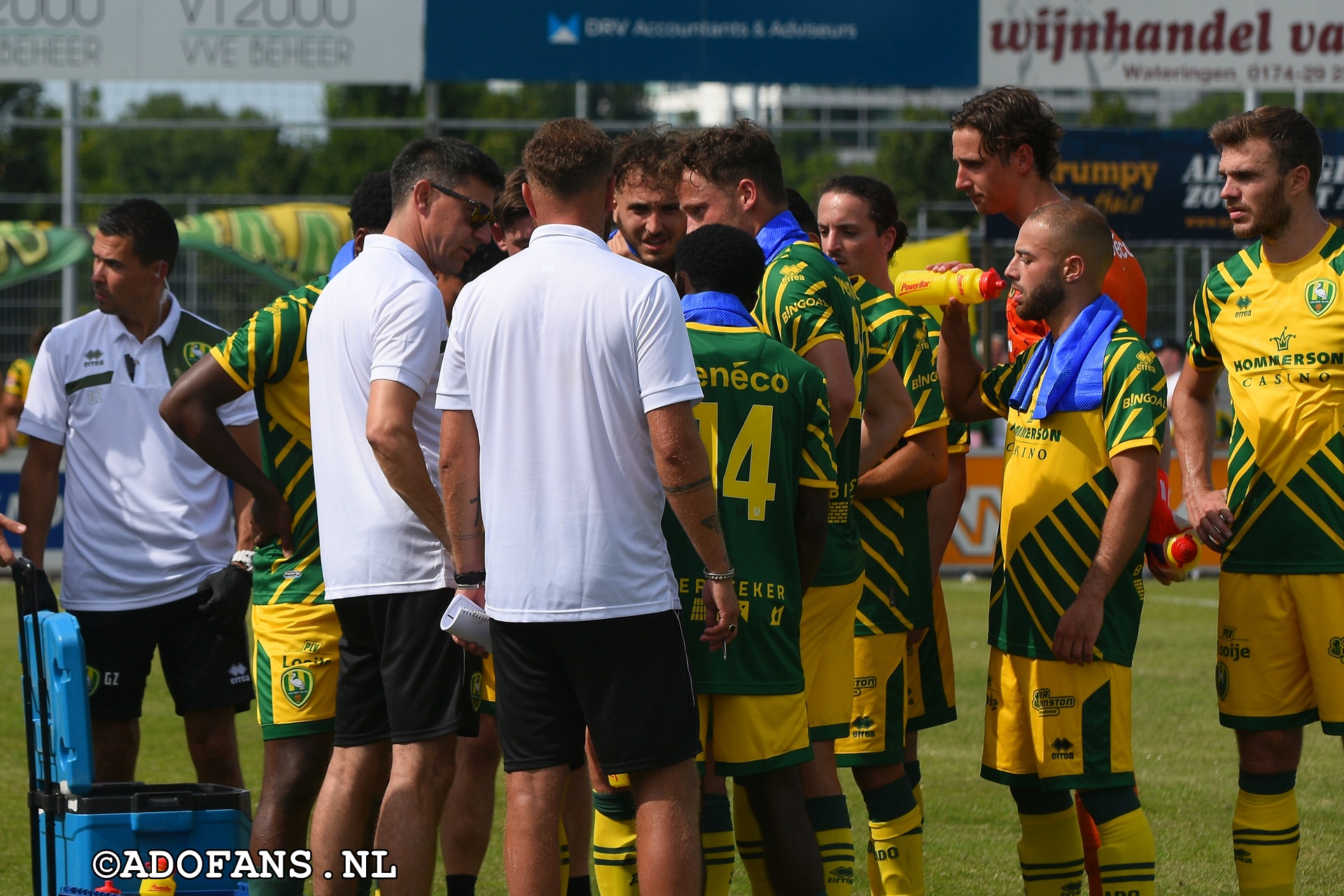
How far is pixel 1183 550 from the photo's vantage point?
452cm

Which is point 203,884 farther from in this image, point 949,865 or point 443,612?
point 949,865

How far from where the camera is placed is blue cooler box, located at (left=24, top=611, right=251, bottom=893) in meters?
4.28

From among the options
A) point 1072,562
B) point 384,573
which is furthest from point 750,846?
point 384,573

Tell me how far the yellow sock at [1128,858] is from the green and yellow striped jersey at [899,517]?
96 cm

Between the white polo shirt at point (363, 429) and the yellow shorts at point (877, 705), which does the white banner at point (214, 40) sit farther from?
the yellow shorts at point (877, 705)

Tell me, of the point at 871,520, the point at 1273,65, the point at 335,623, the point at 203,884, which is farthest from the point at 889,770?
the point at 1273,65

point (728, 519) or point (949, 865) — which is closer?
point (728, 519)

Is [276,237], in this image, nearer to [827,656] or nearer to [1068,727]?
[827,656]

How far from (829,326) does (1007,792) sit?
342 cm

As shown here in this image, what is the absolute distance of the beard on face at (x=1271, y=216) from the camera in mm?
4680

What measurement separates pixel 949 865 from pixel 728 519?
239 cm

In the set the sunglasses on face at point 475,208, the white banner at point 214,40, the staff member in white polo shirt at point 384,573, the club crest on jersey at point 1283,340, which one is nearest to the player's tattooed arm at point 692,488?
the staff member in white polo shirt at point 384,573

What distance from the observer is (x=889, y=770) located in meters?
5.00

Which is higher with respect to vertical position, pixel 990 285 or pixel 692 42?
pixel 692 42
